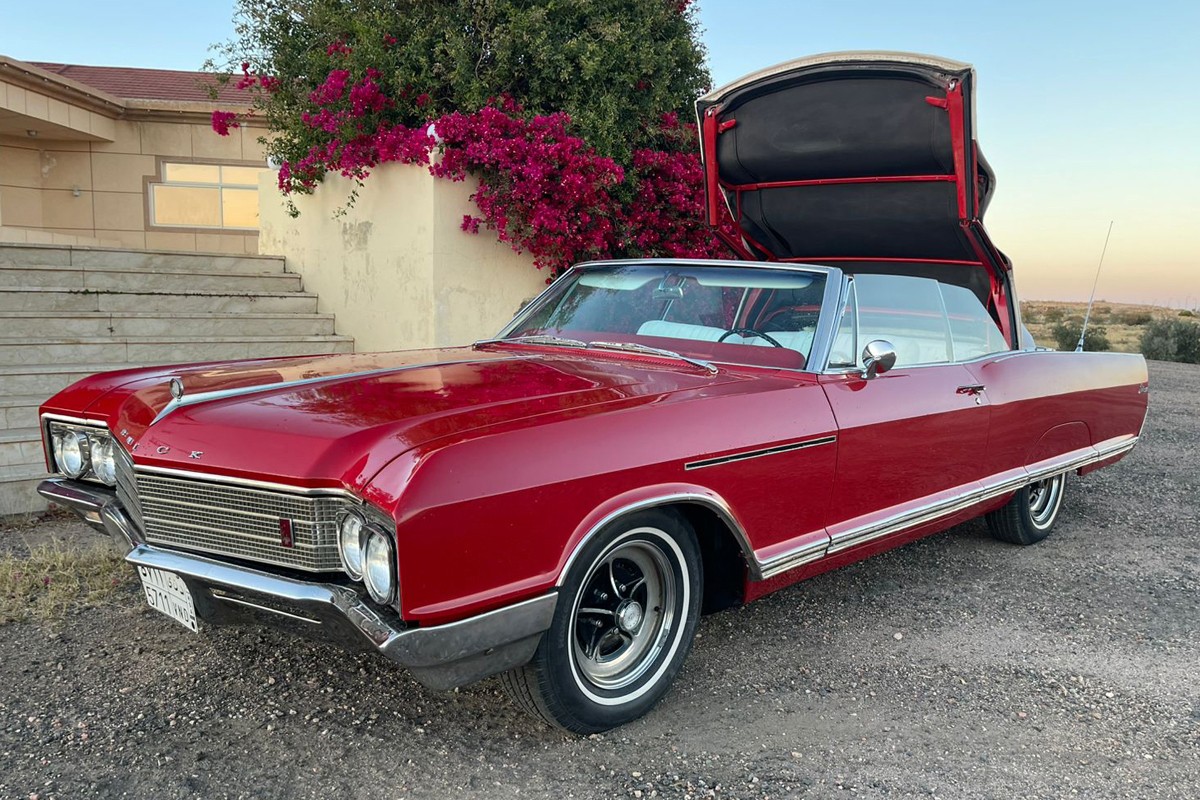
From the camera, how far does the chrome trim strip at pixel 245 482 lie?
7.64 ft

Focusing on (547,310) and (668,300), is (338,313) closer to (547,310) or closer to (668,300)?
(547,310)

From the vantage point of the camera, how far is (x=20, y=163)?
37.9ft

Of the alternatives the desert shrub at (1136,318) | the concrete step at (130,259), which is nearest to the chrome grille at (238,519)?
the concrete step at (130,259)

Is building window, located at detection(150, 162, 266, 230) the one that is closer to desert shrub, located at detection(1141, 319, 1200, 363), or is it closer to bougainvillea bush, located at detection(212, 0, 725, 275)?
bougainvillea bush, located at detection(212, 0, 725, 275)

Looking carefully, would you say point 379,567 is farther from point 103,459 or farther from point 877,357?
point 877,357

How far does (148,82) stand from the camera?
→ 1411 centimetres

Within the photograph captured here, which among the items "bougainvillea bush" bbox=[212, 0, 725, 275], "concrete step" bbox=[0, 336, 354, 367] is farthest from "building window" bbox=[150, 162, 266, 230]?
"concrete step" bbox=[0, 336, 354, 367]

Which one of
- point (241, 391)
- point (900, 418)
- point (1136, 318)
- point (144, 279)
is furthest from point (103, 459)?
point (1136, 318)

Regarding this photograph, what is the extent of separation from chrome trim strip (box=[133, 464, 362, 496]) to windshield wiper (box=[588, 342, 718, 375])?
1493 millimetres

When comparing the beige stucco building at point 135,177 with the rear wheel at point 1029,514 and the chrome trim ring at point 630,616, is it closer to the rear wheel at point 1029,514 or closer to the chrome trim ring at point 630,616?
the rear wheel at point 1029,514

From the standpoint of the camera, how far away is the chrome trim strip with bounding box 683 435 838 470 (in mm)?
2822

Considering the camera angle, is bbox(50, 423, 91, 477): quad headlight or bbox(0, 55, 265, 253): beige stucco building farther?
bbox(0, 55, 265, 253): beige stucco building

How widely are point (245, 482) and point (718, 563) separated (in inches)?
59.6

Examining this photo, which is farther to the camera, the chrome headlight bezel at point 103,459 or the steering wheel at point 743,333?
the steering wheel at point 743,333
